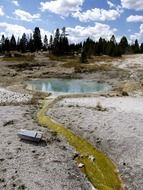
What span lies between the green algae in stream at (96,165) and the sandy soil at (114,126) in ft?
1.86

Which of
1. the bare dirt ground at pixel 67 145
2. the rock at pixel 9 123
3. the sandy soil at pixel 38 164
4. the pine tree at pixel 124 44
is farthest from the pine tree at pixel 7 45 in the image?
the sandy soil at pixel 38 164

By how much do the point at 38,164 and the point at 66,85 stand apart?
154 ft

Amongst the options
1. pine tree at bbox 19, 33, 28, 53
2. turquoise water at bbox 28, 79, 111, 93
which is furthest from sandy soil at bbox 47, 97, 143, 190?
pine tree at bbox 19, 33, 28, 53

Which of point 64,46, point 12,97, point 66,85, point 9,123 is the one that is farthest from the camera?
point 64,46

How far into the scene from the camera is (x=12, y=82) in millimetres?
69625

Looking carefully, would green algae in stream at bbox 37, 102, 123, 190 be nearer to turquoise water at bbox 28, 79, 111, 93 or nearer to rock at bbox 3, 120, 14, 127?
rock at bbox 3, 120, 14, 127

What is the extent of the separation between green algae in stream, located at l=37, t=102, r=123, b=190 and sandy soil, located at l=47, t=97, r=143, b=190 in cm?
57

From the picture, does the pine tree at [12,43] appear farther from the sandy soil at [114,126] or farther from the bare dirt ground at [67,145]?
the sandy soil at [114,126]

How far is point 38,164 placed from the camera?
2430 cm

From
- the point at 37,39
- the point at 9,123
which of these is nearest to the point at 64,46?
the point at 37,39

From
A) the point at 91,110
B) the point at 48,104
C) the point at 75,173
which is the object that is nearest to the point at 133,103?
the point at 91,110

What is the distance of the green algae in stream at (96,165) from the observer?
2269 centimetres

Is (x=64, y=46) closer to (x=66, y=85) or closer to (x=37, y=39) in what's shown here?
(x=37, y=39)

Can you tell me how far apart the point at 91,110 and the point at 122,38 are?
128 metres
